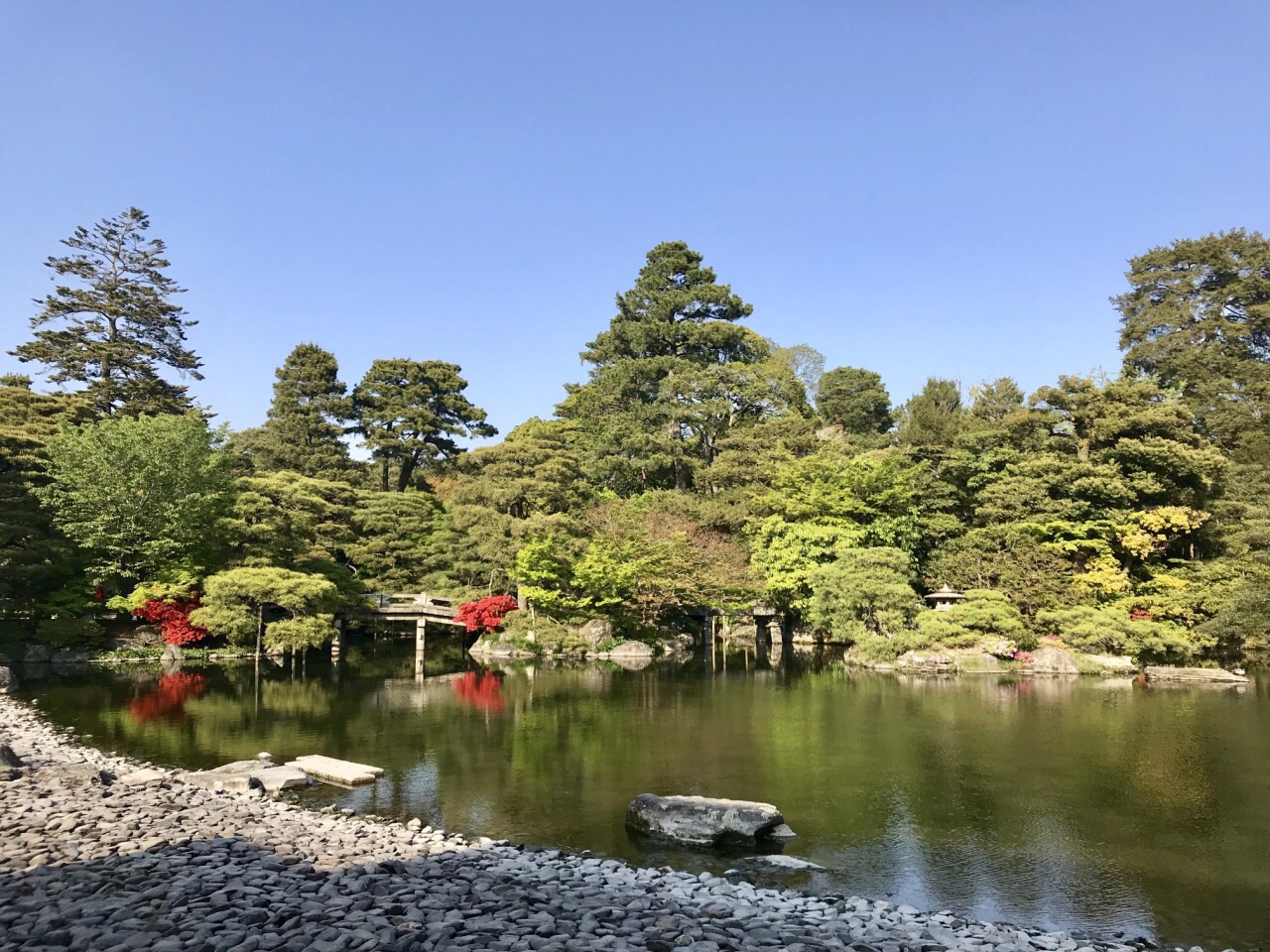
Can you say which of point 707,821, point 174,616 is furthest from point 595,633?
point 707,821

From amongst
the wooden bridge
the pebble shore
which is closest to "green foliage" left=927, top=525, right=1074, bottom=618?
the wooden bridge

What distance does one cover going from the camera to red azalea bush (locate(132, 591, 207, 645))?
2455cm

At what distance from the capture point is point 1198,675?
20609 millimetres

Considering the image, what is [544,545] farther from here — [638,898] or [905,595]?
[638,898]

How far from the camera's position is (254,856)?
7.13 meters

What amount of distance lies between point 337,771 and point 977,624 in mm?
19020

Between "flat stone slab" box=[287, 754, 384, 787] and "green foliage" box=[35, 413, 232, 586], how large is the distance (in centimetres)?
1575

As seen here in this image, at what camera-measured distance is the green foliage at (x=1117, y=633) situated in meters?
22.6

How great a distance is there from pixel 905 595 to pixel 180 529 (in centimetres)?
2283

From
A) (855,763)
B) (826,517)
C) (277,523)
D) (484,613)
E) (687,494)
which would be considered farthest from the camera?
(687,494)

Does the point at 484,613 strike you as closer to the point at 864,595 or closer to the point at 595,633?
the point at 595,633

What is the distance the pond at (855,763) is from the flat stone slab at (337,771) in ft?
0.99

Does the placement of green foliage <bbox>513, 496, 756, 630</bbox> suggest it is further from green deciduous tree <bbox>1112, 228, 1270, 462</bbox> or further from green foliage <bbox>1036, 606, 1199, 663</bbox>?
green deciduous tree <bbox>1112, 228, 1270, 462</bbox>

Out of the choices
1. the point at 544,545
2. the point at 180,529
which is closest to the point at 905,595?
the point at 544,545
